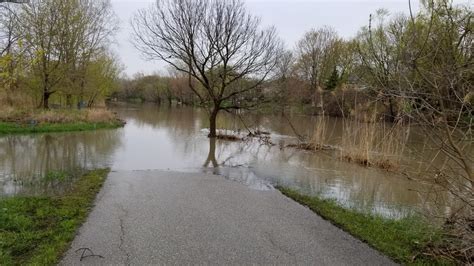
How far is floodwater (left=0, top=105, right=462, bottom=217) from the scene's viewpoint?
698 cm

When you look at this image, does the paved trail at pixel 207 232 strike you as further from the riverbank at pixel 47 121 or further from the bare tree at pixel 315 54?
the bare tree at pixel 315 54

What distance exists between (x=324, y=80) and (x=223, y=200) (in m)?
39.3

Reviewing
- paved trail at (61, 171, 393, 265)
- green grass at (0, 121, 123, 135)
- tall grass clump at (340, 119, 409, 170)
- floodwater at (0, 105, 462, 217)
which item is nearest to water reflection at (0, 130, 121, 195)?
floodwater at (0, 105, 462, 217)

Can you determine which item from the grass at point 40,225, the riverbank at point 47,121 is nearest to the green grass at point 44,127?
the riverbank at point 47,121

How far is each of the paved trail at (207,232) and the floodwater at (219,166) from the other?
1.41 m

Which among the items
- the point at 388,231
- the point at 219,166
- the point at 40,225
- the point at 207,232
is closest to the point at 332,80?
the point at 219,166

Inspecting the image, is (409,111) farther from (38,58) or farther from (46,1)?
(46,1)

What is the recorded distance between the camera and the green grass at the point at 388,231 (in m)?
4.13

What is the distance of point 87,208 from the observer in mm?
5426

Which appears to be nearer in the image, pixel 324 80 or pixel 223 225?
pixel 223 225

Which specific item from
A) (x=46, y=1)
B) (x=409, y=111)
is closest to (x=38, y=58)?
(x=409, y=111)

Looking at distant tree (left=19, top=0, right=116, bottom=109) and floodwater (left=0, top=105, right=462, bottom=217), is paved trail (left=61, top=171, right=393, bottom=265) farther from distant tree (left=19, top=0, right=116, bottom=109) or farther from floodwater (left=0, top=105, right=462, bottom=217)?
distant tree (left=19, top=0, right=116, bottom=109)

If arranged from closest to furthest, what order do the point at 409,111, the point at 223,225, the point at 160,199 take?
the point at 409,111 < the point at 223,225 < the point at 160,199

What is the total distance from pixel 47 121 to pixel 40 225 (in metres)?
14.1
